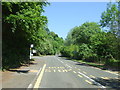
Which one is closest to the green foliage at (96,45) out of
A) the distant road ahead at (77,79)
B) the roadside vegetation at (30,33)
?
the roadside vegetation at (30,33)

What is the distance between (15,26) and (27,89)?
8.88 metres

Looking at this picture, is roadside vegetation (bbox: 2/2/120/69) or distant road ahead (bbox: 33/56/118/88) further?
roadside vegetation (bbox: 2/2/120/69)

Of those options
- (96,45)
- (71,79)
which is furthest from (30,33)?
(96,45)

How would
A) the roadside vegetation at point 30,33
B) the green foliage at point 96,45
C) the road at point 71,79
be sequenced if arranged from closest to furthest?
the road at point 71,79 < the roadside vegetation at point 30,33 < the green foliage at point 96,45

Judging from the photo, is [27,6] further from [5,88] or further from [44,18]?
[5,88]

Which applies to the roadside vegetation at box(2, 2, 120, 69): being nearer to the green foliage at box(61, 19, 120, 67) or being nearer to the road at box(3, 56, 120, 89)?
the green foliage at box(61, 19, 120, 67)

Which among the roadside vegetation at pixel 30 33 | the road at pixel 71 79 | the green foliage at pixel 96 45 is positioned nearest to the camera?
the road at pixel 71 79

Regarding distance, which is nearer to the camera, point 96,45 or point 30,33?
point 30,33

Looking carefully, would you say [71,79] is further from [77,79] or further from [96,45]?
[96,45]

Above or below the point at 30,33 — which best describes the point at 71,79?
below

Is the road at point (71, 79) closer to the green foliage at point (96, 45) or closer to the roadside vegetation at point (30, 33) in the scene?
the roadside vegetation at point (30, 33)

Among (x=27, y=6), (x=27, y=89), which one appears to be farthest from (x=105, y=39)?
(x=27, y=89)

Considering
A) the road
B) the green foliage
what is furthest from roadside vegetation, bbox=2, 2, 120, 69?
the road

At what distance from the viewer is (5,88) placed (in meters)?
10.7
